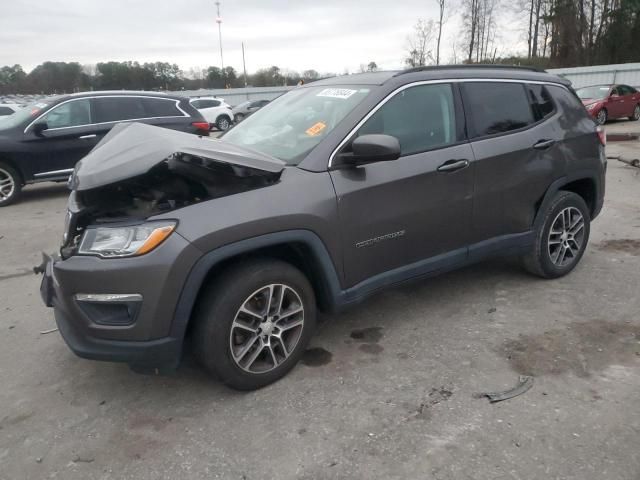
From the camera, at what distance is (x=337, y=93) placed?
352 cm

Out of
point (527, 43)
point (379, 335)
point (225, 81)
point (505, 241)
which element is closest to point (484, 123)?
point (505, 241)

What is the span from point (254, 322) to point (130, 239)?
2.65 feet

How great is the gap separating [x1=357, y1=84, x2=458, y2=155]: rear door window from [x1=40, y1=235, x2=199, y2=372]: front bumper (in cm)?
141

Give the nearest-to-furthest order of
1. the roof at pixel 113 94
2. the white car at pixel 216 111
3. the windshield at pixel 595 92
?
the roof at pixel 113 94, the windshield at pixel 595 92, the white car at pixel 216 111

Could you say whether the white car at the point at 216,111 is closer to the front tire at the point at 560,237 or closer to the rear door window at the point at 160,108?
the rear door window at the point at 160,108

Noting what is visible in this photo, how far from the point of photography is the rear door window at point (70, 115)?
8.29 meters

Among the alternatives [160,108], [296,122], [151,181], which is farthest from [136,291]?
[160,108]

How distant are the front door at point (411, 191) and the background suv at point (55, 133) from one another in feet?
21.7

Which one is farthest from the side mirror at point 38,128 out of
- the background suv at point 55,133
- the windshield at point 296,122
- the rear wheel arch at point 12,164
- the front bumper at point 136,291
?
the front bumper at point 136,291

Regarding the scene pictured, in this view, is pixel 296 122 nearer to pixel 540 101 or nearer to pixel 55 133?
pixel 540 101

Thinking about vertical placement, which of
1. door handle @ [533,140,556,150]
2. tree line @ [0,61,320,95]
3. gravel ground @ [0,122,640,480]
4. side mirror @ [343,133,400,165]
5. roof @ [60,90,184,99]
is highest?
tree line @ [0,61,320,95]

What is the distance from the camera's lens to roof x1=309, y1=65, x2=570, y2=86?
3412 mm

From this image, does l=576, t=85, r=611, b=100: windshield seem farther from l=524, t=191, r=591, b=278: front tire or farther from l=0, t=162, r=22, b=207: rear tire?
l=0, t=162, r=22, b=207: rear tire

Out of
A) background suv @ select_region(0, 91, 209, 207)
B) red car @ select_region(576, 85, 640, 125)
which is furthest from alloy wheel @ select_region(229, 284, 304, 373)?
red car @ select_region(576, 85, 640, 125)
